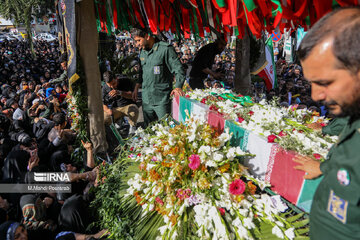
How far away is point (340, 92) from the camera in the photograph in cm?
84

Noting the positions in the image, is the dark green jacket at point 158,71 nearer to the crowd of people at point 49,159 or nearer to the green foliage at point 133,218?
the crowd of people at point 49,159

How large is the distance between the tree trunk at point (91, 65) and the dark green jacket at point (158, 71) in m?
0.74

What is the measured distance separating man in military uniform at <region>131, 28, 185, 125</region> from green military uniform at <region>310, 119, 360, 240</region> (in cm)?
265

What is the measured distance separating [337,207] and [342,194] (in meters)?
0.08

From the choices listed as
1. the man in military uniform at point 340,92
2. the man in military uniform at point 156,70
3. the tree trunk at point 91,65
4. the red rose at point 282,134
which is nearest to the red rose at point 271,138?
the red rose at point 282,134

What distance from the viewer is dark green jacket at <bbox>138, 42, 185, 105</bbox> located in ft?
11.6

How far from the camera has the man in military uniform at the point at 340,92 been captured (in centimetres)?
79

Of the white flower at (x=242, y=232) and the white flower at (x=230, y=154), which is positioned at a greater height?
the white flower at (x=230, y=154)

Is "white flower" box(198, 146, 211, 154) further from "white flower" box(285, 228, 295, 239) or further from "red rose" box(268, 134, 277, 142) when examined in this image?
"white flower" box(285, 228, 295, 239)

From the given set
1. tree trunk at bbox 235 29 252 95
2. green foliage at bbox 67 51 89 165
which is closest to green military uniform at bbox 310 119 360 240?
green foliage at bbox 67 51 89 165

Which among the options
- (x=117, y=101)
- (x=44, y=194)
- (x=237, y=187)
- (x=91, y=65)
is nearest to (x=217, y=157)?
(x=237, y=187)

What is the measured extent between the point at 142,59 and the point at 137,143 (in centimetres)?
161

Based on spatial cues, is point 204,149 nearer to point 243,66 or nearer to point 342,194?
point 342,194

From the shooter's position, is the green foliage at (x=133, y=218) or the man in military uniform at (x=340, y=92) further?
the green foliage at (x=133, y=218)
